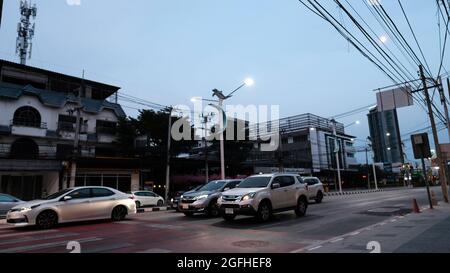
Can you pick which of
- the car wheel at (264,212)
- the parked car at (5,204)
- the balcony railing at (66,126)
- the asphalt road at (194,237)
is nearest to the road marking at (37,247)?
the asphalt road at (194,237)

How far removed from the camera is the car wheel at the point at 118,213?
1434 centimetres

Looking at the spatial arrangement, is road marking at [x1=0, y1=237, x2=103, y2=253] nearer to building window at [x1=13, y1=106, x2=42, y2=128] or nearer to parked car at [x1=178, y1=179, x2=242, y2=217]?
parked car at [x1=178, y1=179, x2=242, y2=217]

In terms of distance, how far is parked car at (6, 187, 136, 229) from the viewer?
11.7 meters

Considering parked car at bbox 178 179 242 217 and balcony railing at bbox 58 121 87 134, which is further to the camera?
balcony railing at bbox 58 121 87 134

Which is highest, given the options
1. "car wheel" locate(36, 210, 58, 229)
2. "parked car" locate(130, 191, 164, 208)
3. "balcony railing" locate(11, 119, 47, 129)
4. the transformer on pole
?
the transformer on pole

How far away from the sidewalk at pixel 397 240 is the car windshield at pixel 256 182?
4017mm

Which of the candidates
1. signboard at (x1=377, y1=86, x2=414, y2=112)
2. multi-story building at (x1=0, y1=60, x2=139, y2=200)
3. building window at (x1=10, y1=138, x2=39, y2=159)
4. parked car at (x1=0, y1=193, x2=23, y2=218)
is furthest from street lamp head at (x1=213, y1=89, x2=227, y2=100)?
building window at (x1=10, y1=138, x2=39, y2=159)

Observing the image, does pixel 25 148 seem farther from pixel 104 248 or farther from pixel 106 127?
pixel 104 248

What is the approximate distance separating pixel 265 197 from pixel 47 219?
26.0ft

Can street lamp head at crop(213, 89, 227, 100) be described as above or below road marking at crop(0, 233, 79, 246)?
above

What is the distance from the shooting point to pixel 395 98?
62.2 feet

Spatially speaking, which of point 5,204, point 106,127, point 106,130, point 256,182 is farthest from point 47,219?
point 106,127

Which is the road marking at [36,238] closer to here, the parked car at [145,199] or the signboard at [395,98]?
Result: the parked car at [145,199]
